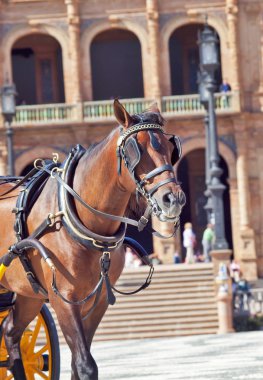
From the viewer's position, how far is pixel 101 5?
42.3 metres

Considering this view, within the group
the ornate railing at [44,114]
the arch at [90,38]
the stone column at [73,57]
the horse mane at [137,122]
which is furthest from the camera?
the arch at [90,38]

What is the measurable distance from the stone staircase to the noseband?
639 inches

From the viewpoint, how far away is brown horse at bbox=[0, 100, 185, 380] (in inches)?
297

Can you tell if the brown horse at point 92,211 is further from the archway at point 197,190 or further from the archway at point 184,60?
the archway at point 184,60

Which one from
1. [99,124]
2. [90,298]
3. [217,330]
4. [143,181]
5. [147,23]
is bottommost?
[217,330]

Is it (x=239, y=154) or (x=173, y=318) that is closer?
(x=173, y=318)

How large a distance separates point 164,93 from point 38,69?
5.07 m

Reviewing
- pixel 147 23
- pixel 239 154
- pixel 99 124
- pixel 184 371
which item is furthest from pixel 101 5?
pixel 184 371

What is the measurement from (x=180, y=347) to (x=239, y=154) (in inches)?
896

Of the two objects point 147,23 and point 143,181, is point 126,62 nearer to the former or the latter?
point 147,23

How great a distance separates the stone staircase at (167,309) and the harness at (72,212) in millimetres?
15394

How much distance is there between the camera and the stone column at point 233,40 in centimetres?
4141

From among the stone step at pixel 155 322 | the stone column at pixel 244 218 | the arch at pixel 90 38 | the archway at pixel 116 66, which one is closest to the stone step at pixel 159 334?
the stone step at pixel 155 322

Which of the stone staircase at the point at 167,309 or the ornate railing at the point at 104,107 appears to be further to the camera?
the ornate railing at the point at 104,107
